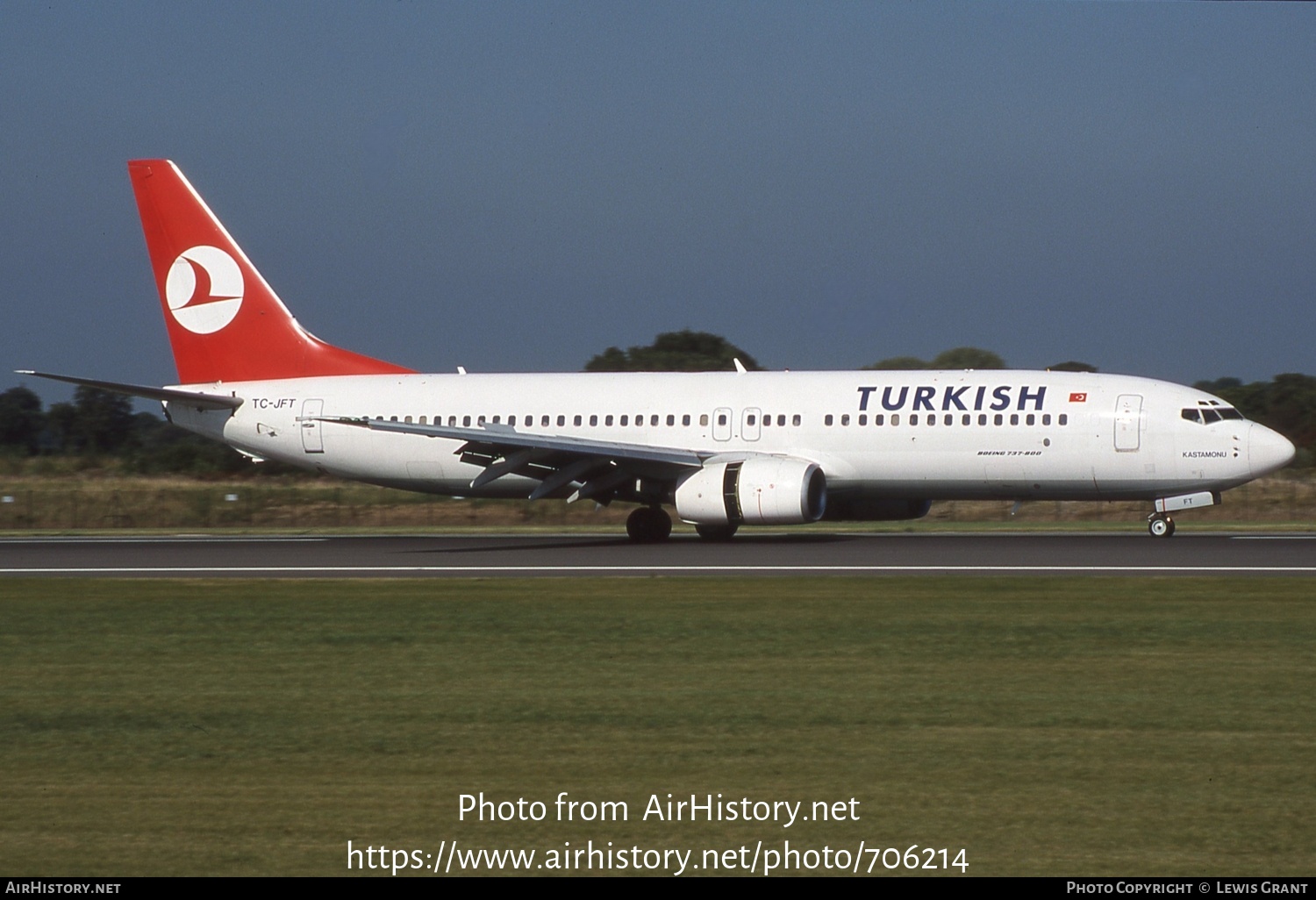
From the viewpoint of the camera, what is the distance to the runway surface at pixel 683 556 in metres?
23.9

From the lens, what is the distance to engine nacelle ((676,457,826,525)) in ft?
93.9

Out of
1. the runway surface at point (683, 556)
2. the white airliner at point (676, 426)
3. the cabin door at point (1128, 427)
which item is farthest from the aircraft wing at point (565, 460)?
the cabin door at point (1128, 427)

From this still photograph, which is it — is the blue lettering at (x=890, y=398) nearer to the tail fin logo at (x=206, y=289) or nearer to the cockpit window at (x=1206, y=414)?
the cockpit window at (x=1206, y=414)

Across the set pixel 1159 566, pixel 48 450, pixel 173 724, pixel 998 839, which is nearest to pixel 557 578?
pixel 1159 566

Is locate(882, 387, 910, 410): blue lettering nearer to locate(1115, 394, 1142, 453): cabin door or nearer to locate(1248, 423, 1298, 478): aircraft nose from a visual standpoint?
locate(1115, 394, 1142, 453): cabin door

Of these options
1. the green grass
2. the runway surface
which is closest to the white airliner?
the runway surface

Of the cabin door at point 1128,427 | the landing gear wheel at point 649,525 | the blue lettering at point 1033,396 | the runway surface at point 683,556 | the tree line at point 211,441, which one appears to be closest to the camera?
the runway surface at point 683,556

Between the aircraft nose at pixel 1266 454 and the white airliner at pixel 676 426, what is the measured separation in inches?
1.3

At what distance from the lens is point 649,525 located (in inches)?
1273

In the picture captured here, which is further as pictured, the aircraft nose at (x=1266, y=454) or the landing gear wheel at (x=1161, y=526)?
Answer: the landing gear wheel at (x=1161, y=526)

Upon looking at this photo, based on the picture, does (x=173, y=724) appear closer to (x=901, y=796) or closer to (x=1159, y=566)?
(x=901, y=796)

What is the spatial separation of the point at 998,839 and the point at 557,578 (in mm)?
15239

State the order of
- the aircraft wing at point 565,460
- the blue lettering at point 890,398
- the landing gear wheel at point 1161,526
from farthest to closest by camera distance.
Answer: the blue lettering at point 890,398 → the landing gear wheel at point 1161,526 → the aircraft wing at point 565,460

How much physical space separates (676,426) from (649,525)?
2.11 metres
